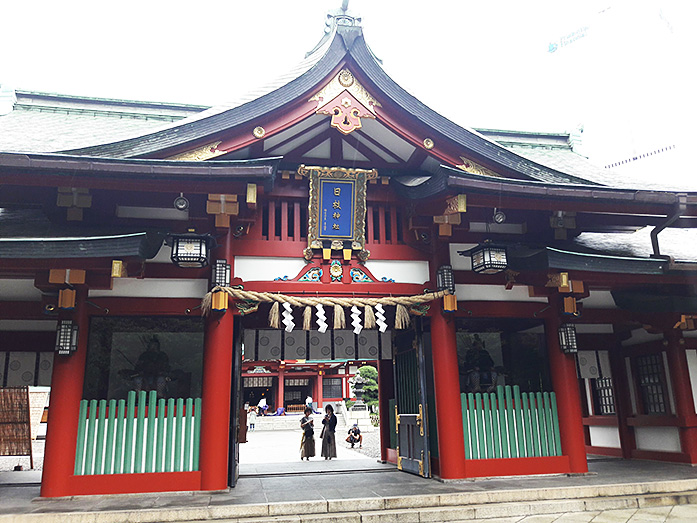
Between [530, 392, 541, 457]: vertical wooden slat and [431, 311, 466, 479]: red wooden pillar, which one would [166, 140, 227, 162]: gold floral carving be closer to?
[431, 311, 466, 479]: red wooden pillar

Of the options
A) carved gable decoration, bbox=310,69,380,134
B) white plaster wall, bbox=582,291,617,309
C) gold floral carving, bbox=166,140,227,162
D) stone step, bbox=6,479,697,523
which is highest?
carved gable decoration, bbox=310,69,380,134

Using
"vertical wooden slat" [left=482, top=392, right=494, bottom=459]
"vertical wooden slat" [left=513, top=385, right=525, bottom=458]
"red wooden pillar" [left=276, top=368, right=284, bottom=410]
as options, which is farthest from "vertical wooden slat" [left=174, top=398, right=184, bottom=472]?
"red wooden pillar" [left=276, top=368, right=284, bottom=410]

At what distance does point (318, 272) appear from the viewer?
9.82m

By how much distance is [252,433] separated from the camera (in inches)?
1280

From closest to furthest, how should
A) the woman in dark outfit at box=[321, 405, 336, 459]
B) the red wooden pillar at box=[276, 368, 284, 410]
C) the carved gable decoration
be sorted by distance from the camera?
the carved gable decoration
the woman in dark outfit at box=[321, 405, 336, 459]
the red wooden pillar at box=[276, 368, 284, 410]

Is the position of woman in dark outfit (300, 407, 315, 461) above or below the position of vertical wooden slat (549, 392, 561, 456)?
below

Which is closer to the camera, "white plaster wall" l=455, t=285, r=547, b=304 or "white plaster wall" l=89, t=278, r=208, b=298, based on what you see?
"white plaster wall" l=89, t=278, r=208, b=298

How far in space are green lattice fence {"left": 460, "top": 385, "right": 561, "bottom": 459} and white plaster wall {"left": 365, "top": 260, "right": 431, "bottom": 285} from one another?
2.35 meters

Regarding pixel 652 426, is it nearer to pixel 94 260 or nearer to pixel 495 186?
pixel 495 186

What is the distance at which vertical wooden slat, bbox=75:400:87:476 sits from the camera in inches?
332

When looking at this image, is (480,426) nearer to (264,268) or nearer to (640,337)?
(264,268)

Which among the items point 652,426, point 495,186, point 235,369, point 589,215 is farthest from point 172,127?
point 652,426

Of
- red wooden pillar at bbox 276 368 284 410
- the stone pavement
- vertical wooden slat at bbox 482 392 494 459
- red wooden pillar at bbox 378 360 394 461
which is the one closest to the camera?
the stone pavement

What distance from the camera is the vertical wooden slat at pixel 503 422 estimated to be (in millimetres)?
9852
